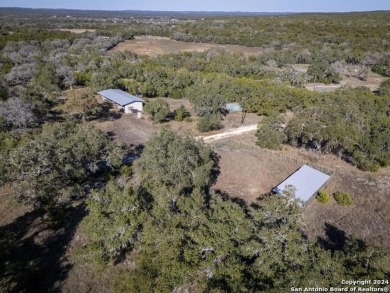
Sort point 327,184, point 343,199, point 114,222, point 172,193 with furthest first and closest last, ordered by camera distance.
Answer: point 327,184 < point 343,199 < point 172,193 < point 114,222

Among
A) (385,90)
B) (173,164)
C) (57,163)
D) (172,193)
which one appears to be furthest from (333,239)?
(385,90)

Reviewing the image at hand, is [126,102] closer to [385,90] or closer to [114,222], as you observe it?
[114,222]

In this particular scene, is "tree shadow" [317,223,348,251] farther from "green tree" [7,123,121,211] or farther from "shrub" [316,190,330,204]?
"green tree" [7,123,121,211]

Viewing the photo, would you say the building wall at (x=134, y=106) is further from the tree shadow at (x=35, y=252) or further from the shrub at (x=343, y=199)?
the shrub at (x=343, y=199)

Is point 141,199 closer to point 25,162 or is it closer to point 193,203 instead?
point 193,203

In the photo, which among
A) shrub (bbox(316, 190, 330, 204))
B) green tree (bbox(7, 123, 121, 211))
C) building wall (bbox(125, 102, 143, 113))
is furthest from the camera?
building wall (bbox(125, 102, 143, 113))

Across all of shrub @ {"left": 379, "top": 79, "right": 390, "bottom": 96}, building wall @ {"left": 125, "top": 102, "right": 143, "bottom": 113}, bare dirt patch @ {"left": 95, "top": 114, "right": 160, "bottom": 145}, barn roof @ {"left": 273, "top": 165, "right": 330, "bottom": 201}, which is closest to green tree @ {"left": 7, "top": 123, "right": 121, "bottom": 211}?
bare dirt patch @ {"left": 95, "top": 114, "right": 160, "bottom": 145}
